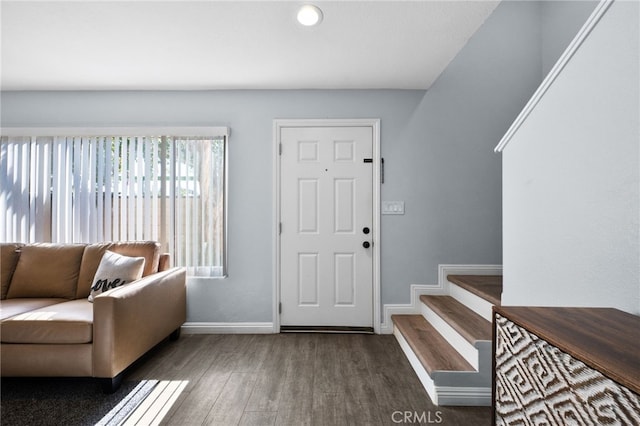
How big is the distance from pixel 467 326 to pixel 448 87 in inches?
90.4

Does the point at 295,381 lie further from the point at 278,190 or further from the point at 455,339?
the point at 278,190

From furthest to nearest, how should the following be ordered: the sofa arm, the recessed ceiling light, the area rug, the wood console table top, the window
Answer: the window, the sofa arm, the recessed ceiling light, the area rug, the wood console table top

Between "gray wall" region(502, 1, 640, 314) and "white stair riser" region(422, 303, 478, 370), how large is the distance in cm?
48

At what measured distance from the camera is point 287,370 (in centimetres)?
245

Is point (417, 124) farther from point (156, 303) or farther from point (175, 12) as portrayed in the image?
point (156, 303)

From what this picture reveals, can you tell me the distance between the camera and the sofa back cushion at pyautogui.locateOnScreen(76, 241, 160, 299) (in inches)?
110

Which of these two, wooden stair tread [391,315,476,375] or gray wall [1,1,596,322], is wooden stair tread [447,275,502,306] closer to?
gray wall [1,1,596,322]

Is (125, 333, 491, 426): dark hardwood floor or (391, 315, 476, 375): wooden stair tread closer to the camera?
(125, 333, 491, 426): dark hardwood floor

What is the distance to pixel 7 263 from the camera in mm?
2820

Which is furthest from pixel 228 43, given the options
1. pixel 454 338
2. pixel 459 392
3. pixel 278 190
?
pixel 459 392

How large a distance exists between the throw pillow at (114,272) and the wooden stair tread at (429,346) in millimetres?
2250

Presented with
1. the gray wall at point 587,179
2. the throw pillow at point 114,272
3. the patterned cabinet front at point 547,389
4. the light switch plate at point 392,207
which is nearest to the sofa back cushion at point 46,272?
the throw pillow at point 114,272

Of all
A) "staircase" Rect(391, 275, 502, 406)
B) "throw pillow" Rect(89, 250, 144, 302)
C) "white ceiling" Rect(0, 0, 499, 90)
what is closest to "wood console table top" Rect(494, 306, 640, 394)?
"staircase" Rect(391, 275, 502, 406)

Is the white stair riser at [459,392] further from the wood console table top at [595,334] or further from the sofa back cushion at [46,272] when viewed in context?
the sofa back cushion at [46,272]
